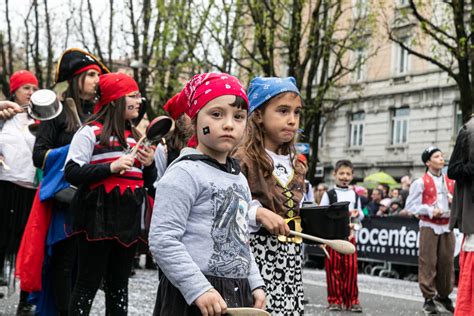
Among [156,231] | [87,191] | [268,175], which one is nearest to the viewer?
[156,231]

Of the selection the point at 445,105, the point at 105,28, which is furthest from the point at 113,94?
the point at 445,105

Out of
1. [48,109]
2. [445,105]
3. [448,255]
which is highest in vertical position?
[445,105]

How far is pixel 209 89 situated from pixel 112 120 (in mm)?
2214

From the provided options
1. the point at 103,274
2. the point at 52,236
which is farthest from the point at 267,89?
the point at 52,236

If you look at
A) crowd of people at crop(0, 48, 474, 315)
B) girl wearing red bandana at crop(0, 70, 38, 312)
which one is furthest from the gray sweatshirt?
girl wearing red bandana at crop(0, 70, 38, 312)

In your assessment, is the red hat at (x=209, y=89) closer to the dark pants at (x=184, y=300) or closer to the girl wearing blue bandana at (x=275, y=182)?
the dark pants at (x=184, y=300)

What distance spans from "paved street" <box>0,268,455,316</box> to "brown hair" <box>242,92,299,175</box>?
152 inches

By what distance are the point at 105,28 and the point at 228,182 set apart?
29.0 meters

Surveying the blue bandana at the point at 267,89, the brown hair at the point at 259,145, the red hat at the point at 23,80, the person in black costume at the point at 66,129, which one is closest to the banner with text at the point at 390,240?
the red hat at the point at 23,80

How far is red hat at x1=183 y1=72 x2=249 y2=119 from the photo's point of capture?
3.58 m

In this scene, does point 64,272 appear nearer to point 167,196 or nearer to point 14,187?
point 14,187

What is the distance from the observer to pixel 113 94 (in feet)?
18.8

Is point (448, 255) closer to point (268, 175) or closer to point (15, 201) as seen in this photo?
point (15, 201)

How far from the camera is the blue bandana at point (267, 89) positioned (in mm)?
4586
